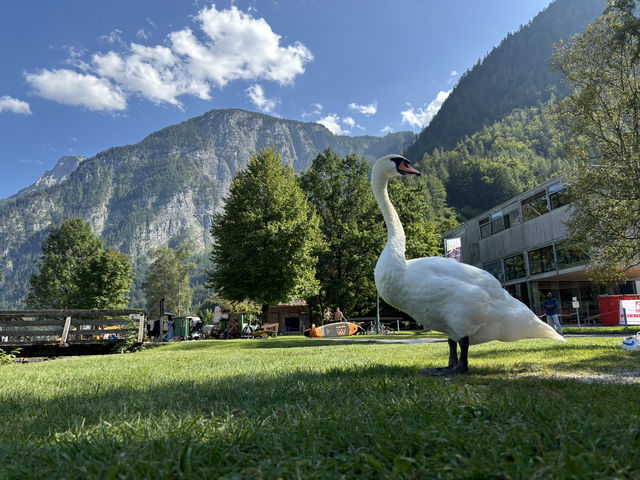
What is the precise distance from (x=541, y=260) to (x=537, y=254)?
1.97 ft

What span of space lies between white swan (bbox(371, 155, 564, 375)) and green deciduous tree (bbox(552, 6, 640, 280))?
32.3ft

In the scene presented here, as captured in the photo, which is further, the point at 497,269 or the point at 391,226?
the point at 497,269

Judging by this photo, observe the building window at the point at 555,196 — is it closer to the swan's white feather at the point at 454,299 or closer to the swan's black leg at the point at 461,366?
the swan's white feather at the point at 454,299

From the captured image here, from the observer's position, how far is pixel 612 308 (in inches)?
851

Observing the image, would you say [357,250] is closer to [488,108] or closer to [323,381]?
[323,381]

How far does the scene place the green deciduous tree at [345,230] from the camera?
102 ft

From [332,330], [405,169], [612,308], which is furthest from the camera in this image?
[612,308]

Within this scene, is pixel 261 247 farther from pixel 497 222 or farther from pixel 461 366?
pixel 497 222

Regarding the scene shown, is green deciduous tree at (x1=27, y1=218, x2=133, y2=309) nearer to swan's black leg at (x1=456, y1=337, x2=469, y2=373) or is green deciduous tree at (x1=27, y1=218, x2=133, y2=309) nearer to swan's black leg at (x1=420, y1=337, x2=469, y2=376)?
swan's black leg at (x1=420, y1=337, x2=469, y2=376)

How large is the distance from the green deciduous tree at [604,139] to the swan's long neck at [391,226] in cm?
977

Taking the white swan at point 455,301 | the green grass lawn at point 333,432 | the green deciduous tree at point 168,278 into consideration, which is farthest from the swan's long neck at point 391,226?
the green deciduous tree at point 168,278

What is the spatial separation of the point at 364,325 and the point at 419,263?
89.6 ft

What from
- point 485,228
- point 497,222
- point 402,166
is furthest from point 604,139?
point 485,228

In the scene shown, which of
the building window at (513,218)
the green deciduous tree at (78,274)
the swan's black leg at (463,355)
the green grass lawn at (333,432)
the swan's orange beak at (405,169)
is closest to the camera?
the green grass lawn at (333,432)
